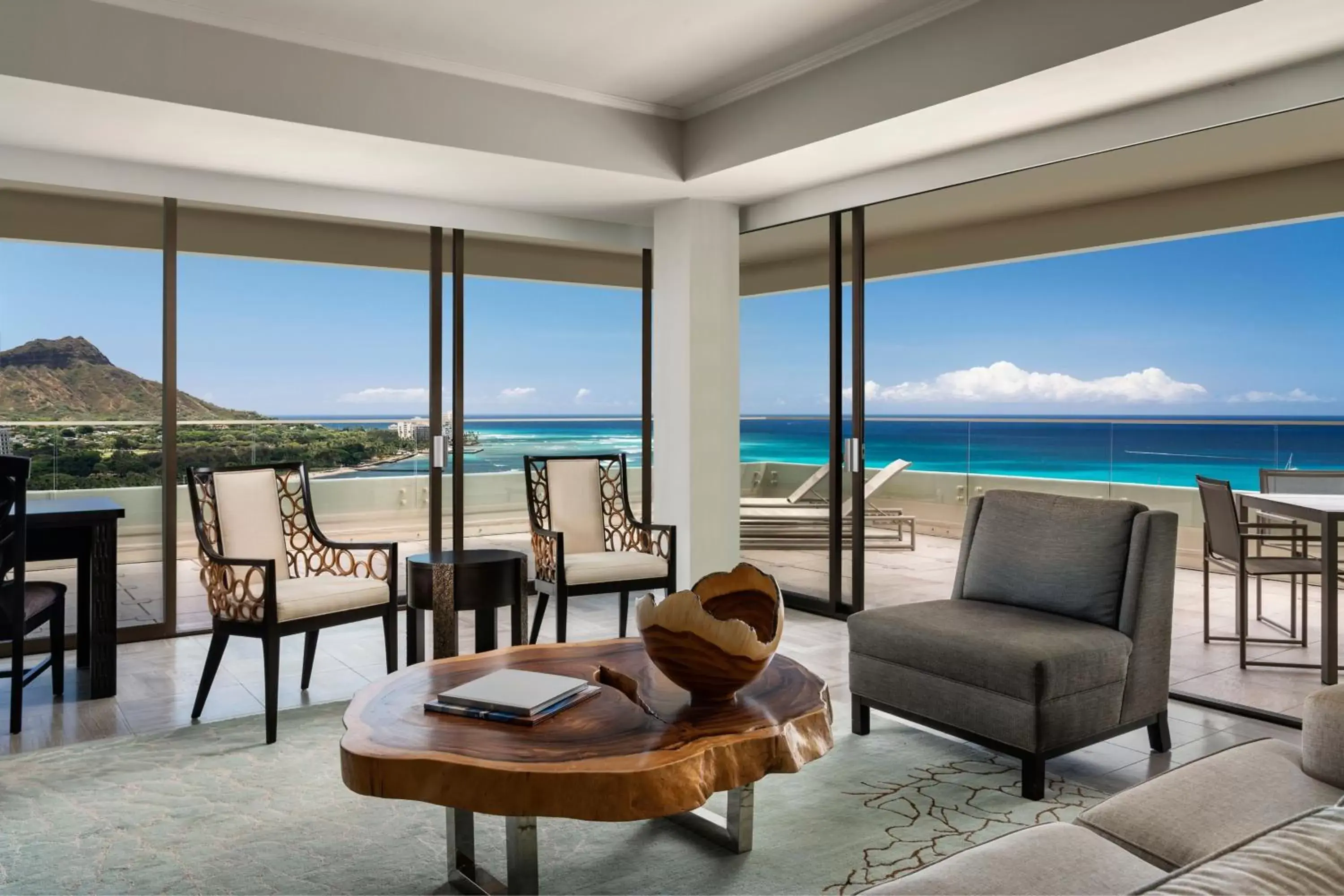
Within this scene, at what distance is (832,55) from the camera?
4.11 m

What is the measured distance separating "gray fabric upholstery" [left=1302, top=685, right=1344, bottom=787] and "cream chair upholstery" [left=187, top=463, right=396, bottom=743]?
9.81 ft

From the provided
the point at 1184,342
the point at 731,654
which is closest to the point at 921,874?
the point at 731,654

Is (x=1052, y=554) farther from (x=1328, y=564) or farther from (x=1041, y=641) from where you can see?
(x=1328, y=564)

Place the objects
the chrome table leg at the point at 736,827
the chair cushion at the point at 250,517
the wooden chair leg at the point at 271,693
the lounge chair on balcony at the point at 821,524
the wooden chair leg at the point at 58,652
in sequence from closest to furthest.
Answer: the chrome table leg at the point at 736,827, the wooden chair leg at the point at 271,693, the chair cushion at the point at 250,517, the wooden chair leg at the point at 58,652, the lounge chair on balcony at the point at 821,524

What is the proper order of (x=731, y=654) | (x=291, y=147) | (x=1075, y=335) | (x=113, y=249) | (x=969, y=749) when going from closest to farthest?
(x=731, y=654)
(x=969, y=749)
(x=291, y=147)
(x=113, y=249)
(x=1075, y=335)

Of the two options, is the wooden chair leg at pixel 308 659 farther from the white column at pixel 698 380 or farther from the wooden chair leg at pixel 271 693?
the white column at pixel 698 380

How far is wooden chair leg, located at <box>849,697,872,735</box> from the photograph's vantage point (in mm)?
3330

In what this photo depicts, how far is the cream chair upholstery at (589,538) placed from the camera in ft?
14.7

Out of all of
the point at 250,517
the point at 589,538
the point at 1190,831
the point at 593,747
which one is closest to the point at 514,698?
the point at 593,747

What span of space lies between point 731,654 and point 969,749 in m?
1.48

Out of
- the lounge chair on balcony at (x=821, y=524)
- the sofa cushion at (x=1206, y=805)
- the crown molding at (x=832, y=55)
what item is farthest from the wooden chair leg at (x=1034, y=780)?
the crown molding at (x=832, y=55)

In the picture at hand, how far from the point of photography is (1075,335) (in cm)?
609

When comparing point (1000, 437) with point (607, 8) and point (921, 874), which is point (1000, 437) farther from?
point (921, 874)

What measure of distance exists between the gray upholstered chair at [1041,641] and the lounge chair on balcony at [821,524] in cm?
177
